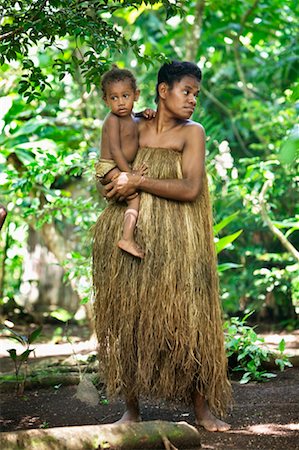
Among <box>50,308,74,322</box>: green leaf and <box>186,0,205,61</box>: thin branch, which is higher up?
<box>186,0,205,61</box>: thin branch

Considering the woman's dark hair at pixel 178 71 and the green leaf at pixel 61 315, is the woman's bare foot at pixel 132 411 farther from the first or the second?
the green leaf at pixel 61 315

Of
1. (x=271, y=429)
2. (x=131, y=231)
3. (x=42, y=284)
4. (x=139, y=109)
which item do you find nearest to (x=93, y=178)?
(x=131, y=231)

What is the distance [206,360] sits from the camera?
3582mm

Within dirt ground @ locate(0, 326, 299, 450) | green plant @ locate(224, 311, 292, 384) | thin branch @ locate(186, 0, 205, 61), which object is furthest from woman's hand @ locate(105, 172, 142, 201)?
thin branch @ locate(186, 0, 205, 61)

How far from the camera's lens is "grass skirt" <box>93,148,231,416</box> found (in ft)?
11.6

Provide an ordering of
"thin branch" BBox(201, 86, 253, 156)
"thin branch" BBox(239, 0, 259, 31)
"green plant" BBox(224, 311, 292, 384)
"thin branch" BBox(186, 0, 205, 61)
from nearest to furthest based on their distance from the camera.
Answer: "green plant" BBox(224, 311, 292, 384), "thin branch" BBox(186, 0, 205, 61), "thin branch" BBox(239, 0, 259, 31), "thin branch" BBox(201, 86, 253, 156)

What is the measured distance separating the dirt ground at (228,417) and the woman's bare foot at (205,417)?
0.05 m

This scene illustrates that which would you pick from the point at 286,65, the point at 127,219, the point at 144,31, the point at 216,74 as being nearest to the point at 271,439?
the point at 127,219

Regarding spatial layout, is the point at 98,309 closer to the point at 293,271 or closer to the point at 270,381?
the point at 270,381

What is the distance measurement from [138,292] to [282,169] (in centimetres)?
399

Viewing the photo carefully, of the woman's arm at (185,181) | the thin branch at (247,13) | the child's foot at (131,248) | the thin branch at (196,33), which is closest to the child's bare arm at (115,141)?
the woman's arm at (185,181)

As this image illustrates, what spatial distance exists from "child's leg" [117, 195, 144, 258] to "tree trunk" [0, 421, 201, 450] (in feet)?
2.60

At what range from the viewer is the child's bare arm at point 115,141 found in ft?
12.0

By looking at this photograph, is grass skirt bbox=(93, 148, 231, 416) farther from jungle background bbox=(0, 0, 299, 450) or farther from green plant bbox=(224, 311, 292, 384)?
green plant bbox=(224, 311, 292, 384)
